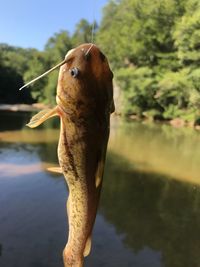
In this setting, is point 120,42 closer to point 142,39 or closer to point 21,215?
point 142,39

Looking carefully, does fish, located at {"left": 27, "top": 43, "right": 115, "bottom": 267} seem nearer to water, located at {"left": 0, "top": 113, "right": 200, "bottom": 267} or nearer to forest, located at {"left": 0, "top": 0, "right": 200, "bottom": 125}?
water, located at {"left": 0, "top": 113, "right": 200, "bottom": 267}

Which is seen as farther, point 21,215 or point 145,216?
point 145,216

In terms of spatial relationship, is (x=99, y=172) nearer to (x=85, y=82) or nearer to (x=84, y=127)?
(x=84, y=127)

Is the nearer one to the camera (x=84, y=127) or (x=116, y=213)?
(x=84, y=127)

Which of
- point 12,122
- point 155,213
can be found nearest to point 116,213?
point 155,213

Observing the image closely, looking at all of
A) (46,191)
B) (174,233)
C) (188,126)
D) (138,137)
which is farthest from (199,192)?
(188,126)
